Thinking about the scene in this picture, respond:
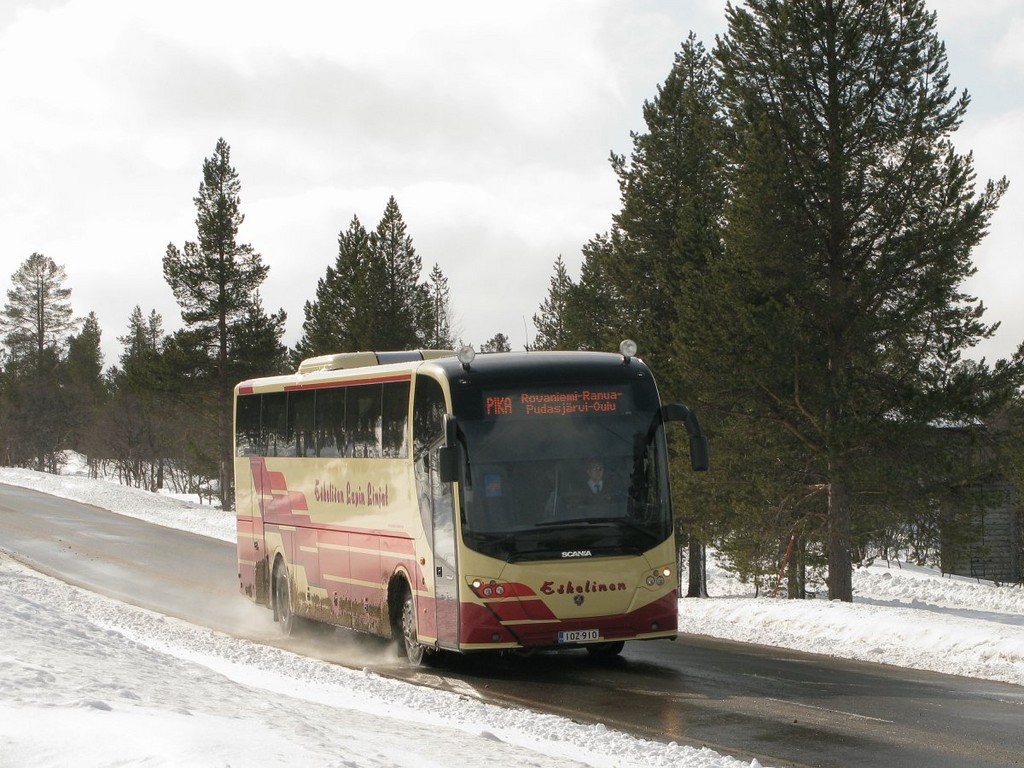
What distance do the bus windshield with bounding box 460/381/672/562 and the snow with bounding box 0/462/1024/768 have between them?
182 centimetres

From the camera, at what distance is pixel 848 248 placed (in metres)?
25.2

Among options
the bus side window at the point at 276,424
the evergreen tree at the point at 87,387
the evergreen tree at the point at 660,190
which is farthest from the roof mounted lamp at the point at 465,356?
the evergreen tree at the point at 87,387

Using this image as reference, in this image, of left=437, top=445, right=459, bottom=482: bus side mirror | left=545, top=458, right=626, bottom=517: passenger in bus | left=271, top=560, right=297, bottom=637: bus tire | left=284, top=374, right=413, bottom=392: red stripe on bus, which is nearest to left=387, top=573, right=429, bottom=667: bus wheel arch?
left=437, top=445, right=459, bottom=482: bus side mirror

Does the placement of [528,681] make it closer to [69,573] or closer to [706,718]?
[706,718]

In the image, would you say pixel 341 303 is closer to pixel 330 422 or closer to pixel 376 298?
pixel 376 298

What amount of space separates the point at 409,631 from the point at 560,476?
2.86m

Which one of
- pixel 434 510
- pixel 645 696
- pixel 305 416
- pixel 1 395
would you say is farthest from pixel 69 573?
pixel 1 395

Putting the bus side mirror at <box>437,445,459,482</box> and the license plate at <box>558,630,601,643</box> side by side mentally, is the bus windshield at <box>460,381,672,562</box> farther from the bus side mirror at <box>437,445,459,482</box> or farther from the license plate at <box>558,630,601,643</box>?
the license plate at <box>558,630,601,643</box>

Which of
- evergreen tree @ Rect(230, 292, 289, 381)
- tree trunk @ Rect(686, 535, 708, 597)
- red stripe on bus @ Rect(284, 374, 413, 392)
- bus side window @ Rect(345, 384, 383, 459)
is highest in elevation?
evergreen tree @ Rect(230, 292, 289, 381)

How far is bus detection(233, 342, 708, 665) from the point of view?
552 inches

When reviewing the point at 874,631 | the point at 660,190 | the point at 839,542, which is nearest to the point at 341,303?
the point at 660,190

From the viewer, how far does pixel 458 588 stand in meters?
14.0

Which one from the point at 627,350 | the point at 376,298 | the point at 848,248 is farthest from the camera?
the point at 376,298

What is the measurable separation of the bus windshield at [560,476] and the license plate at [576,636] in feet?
2.77
